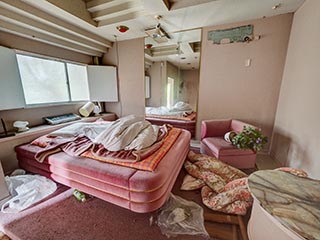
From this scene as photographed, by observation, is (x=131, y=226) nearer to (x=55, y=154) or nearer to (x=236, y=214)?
(x=236, y=214)

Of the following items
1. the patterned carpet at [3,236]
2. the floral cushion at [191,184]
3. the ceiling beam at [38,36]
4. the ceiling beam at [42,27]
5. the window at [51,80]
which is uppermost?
the ceiling beam at [42,27]

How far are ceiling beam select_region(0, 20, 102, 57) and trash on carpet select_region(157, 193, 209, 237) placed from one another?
3.11 meters

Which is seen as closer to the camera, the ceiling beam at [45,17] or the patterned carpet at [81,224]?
the patterned carpet at [81,224]

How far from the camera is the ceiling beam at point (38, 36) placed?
195cm

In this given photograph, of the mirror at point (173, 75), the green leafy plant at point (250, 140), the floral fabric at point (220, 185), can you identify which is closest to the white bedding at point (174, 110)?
the mirror at point (173, 75)

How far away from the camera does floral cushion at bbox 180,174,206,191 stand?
1.71 m

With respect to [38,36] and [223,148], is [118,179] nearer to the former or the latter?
[223,148]

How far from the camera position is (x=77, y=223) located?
1301 millimetres

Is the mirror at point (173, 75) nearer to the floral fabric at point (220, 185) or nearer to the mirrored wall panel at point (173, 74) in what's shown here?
the mirrored wall panel at point (173, 74)

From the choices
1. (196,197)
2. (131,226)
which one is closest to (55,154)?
(131,226)

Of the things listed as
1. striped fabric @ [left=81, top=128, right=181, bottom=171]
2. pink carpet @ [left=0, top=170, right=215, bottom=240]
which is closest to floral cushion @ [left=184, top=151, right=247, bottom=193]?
striped fabric @ [left=81, top=128, right=181, bottom=171]

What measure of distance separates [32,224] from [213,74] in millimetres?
3274

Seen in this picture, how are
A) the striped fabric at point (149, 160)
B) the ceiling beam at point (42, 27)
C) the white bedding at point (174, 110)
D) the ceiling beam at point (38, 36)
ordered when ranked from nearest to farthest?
the striped fabric at point (149, 160) → the ceiling beam at point (42, 27) → the ceiling beam at point (38, 36) → the white bedding at point (174, 110)

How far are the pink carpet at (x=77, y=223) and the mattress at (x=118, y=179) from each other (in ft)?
0.58
